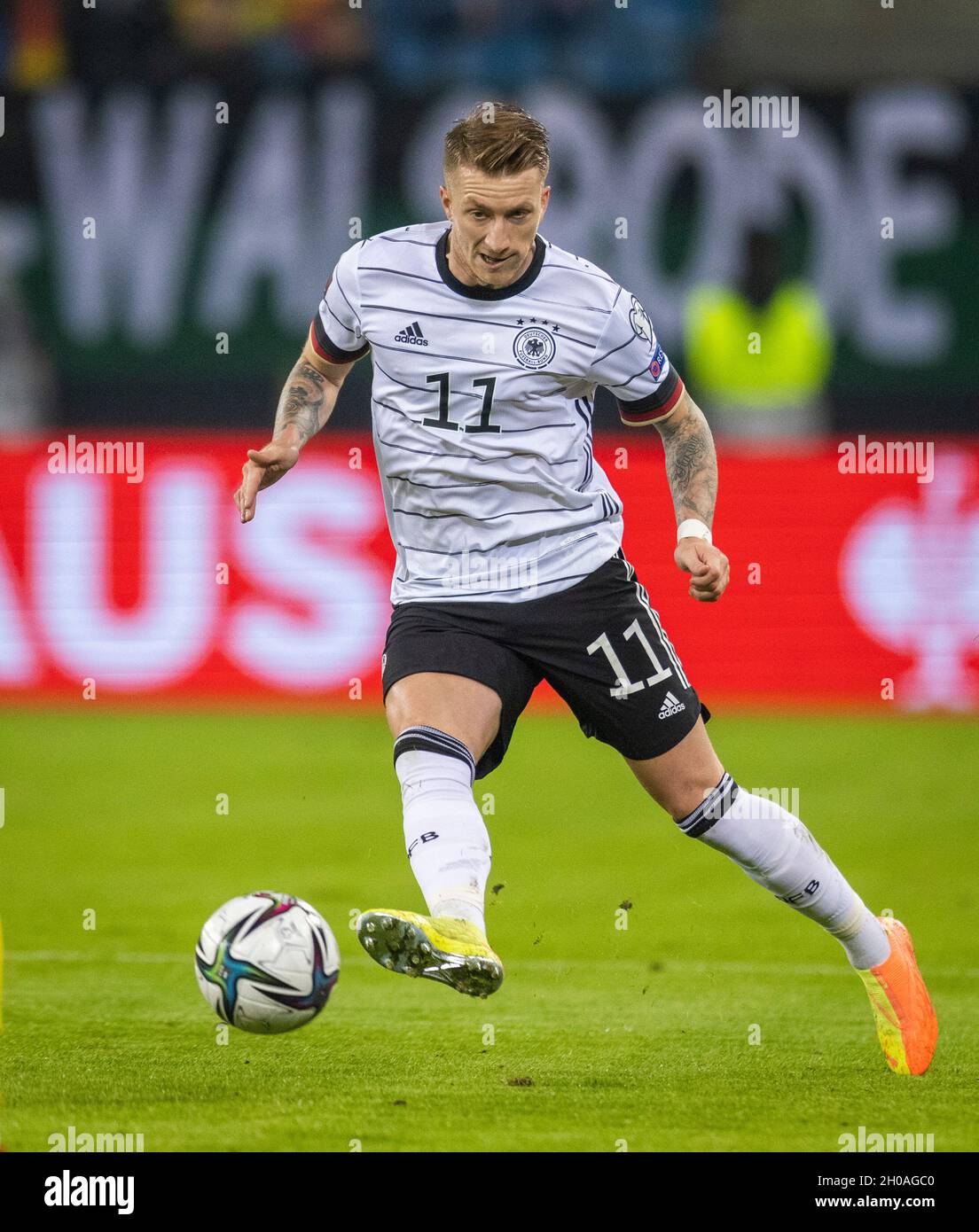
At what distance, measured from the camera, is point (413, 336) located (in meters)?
4.67

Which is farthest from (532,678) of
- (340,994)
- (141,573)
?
(141,573)

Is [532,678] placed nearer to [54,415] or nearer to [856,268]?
[856,268]

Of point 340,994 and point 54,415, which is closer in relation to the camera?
point 340,994

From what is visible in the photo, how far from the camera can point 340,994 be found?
577cm

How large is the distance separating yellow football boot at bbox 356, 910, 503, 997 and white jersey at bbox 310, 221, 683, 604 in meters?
1.00

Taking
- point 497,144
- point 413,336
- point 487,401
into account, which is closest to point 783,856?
point 487,401

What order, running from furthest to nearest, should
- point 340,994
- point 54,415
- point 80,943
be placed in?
point 54,415 < point 80,943 < point 340,994

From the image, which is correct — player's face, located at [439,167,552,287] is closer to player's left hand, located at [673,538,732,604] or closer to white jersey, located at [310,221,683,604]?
white jersey, located at [310,221,683,604]

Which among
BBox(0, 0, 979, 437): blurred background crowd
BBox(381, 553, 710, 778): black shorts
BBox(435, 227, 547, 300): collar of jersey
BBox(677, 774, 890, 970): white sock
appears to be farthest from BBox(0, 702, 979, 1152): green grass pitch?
BBox(0, 0, 979, 437): blurred background crowd

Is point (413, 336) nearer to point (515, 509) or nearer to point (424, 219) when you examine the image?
point (515, 509)

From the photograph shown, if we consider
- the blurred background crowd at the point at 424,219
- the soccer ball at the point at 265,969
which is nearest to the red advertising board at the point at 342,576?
the blurred background crowd at the point at 424,219

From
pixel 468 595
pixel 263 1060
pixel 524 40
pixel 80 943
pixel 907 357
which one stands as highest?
pixel 524 40

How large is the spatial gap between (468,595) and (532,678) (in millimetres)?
263

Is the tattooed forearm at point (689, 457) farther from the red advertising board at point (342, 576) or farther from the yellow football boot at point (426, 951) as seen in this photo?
the red advertising board at point (342, 576)
